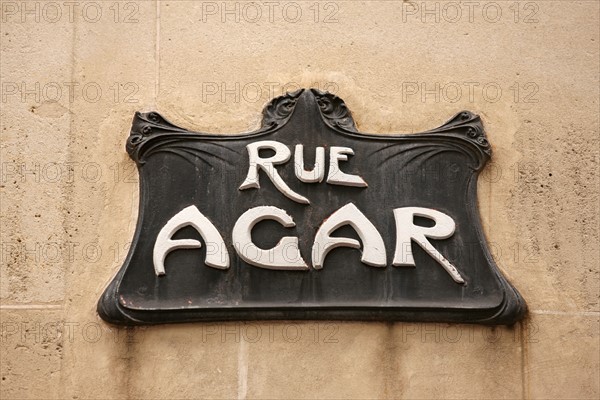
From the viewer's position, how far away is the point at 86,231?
→ 531 cm

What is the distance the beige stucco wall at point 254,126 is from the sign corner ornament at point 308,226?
0.11 meters

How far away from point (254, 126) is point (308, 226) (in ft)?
2.07

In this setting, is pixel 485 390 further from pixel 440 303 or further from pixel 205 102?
pixel 205 102

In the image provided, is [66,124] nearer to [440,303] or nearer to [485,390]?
[440,303]

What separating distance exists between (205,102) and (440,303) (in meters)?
1.58

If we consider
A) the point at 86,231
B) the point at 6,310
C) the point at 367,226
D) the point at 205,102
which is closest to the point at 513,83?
the point at 367,226

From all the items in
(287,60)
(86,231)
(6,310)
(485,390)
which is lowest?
(485,390)

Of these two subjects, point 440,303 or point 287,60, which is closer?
point 440,303

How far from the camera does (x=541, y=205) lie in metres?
5.38

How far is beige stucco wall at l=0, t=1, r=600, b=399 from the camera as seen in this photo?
5.09m

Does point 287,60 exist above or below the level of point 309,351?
above

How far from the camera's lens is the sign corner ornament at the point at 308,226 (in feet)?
16.7

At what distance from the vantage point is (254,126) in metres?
5.47

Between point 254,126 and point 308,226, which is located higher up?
point 254,126
